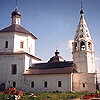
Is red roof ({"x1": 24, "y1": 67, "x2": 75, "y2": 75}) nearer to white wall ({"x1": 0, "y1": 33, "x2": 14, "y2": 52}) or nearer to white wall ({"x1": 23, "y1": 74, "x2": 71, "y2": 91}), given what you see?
white wall ({"x1": 23, "y1": 74, "x2": 71, "y2": 91})

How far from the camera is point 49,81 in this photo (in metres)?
32.7

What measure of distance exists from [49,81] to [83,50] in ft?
21.6

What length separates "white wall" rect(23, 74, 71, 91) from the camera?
104 ft

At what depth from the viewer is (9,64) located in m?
35.1

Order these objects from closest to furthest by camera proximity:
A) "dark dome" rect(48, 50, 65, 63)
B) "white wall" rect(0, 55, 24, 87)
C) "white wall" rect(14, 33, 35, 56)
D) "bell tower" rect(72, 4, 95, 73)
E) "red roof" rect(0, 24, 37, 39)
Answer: "bell tower" rect(72, 4, 95, 73) → "white wall" rect(0, 55, 24, 87) → "white wall" rect(14, 33, 35, 56) → "red roof" rect(0, 24, 37, 39) → "dark dome" rect(48, 50, 65, 63)

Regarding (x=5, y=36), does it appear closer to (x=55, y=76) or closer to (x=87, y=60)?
(x=55, y=76)

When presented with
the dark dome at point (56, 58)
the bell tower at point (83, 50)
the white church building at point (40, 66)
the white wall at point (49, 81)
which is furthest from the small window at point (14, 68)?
the dark dome at point (56, 58)

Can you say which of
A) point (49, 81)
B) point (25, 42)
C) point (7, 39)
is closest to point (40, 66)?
point (49, 81)

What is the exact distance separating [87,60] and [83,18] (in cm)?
705

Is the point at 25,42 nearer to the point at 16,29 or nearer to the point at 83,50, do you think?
the point at 16,29

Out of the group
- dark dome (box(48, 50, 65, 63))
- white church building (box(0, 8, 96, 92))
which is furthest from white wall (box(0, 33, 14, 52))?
dark dome (box(48, 50, 65, 63))

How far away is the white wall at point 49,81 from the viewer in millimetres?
31672

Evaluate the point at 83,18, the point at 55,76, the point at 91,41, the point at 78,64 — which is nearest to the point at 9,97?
Result: the point at 55,76

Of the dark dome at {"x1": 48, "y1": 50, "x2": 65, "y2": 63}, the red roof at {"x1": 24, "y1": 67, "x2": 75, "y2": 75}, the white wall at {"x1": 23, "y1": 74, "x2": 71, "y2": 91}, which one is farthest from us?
the dark dome at {"x1": 48, "y1": 50, "x2": 65, "y2": 63}
